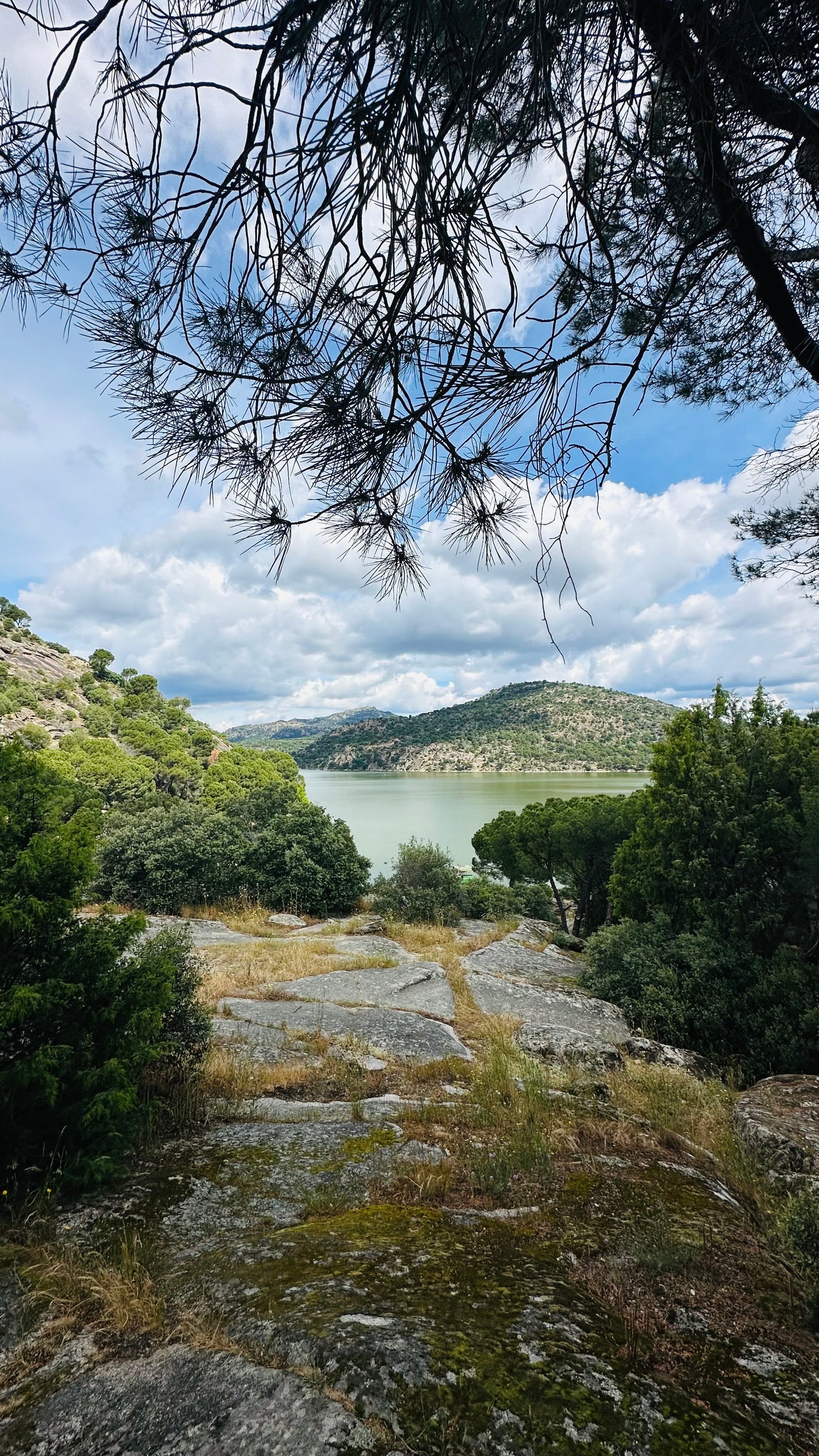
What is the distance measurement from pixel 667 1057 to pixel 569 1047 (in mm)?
1530

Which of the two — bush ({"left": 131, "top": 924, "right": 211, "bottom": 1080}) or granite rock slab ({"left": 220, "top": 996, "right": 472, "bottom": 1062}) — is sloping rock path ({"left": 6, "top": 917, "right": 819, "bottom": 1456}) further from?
granite rock slab ({"left": 220, "top": 996, "right": 472, "bottom": 1062})

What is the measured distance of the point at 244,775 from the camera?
43.8 meters

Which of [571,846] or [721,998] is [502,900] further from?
[721,998]

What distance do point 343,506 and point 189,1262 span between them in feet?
9.96

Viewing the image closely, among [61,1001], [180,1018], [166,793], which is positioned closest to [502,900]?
[180,1018]

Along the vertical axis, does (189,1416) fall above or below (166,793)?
above

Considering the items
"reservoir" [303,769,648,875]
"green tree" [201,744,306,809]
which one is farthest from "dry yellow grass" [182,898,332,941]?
"green tree" [201,744,306,809]

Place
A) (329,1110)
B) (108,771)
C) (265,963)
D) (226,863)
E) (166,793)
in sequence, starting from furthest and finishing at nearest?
(166,793) → (108,771) → (226,863) → (265,963) → (329,1110)

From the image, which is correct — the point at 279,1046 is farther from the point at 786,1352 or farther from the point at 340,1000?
the point at 786,1352

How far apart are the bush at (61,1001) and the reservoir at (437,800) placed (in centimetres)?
1674

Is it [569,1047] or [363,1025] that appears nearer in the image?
[569,1047]

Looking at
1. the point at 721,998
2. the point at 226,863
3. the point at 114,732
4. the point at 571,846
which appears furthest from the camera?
the point at 114,732

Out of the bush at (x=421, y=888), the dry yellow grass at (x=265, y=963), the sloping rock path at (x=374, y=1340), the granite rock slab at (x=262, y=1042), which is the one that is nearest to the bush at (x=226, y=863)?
the bush at (x=421, y=888)

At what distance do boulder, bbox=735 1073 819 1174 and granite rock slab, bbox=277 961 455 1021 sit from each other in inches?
133
